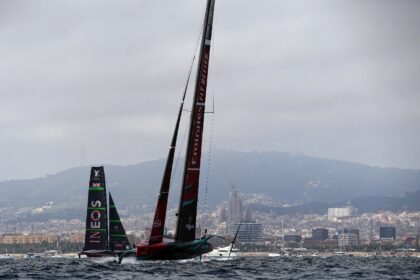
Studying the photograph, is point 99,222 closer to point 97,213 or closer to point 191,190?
point 97,213

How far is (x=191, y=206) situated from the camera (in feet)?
197

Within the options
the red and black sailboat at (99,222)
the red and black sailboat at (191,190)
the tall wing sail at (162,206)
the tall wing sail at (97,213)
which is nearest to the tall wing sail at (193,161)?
the red and black sailboat at (191,190)

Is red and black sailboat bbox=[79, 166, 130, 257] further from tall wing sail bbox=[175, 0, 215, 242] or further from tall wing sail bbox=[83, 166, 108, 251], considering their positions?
tall wing sail bbox=[175, 0, 215, 242]

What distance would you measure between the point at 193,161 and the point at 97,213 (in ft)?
124

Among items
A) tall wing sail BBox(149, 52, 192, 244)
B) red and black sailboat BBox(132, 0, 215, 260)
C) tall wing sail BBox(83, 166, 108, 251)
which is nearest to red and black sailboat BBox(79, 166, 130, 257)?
tall wing sail BBox(83, 166, 108, 251)

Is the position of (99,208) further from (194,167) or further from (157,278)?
(157,278)

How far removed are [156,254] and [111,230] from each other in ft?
127

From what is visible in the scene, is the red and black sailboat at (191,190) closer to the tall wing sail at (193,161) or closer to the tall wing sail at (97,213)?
the tall wing sail at (193,161)

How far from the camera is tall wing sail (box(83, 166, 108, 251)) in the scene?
312 feet

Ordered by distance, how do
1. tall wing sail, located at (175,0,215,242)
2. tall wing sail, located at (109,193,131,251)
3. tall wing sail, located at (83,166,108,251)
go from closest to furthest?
tall wing sail, located at (175,0,215,242)
tall wing sail, located at (83,166,108,251)
tall wing sail, located at (109,193,131,251)

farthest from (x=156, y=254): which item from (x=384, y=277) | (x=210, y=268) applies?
(x=384, y=277)

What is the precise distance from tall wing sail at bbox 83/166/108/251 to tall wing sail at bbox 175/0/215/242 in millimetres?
36110

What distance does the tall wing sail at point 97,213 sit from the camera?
3743 inches

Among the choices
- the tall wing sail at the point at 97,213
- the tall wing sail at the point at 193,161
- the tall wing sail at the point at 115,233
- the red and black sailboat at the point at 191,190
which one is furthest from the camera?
the tall wing sail at the point at 115,233
